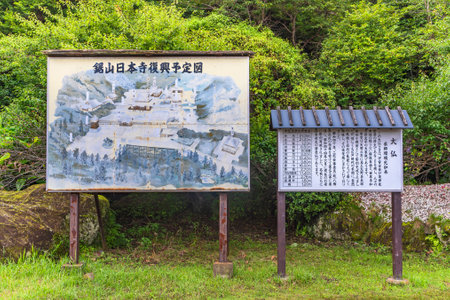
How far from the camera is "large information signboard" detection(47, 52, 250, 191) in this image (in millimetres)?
5809

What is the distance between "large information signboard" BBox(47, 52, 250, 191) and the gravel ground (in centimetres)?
419

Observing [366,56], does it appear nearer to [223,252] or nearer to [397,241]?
[397,241]

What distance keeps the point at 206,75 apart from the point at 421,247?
5661 millimetres

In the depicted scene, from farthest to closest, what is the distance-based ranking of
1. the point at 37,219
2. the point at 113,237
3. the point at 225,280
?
1. the point at 113,237
2. the point at 37,219
3. the point at 225,280

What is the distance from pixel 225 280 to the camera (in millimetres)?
5539

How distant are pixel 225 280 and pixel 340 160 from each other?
2.67m

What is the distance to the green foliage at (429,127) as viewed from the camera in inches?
370

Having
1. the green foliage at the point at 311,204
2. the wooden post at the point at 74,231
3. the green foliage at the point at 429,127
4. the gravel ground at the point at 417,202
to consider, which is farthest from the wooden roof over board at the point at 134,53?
the green foliage at the point at 429,127

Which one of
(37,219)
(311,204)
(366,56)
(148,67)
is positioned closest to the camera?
(148,67)

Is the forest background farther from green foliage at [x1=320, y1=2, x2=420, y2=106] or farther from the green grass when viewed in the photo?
the green grass

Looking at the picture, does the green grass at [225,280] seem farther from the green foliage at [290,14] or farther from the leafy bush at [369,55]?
the green foliage at [290,14]

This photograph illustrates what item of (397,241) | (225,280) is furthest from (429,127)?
(225,280)

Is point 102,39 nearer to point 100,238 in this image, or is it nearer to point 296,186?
point 100,238

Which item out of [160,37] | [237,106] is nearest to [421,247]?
[237,106]
